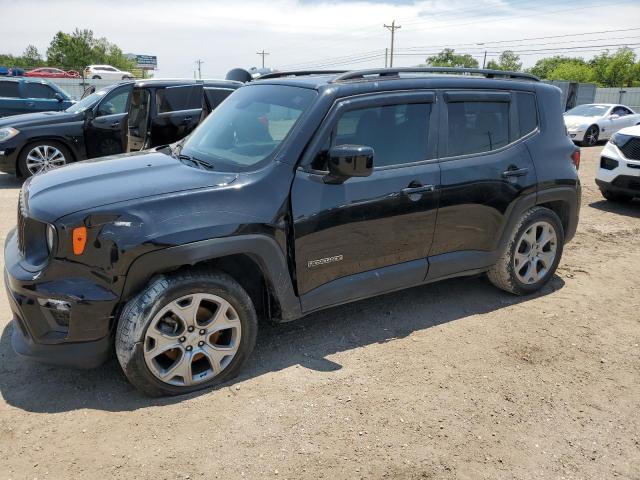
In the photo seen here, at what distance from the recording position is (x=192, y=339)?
3.04 m

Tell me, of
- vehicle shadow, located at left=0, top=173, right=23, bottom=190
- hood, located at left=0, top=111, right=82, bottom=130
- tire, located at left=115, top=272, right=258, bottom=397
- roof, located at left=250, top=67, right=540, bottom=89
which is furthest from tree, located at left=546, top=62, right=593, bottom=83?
tire, located at left=115, top=272, right=258, bottom=397

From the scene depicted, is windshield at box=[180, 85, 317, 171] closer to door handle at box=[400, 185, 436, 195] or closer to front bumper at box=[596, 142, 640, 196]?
door handle at box=[400, 185, 436, 195]

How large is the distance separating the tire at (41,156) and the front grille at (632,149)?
9.10 m

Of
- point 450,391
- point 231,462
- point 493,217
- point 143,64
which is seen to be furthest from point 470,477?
point 143,64

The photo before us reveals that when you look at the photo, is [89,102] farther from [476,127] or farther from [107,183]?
[476,127]

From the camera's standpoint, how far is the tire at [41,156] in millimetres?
9008

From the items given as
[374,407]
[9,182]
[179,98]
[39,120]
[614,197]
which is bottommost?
[374,407]

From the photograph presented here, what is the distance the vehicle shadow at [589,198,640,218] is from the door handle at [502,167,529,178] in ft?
14.8

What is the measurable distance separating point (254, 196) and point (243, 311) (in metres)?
0.70

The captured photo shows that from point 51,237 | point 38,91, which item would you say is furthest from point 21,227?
point 38,91

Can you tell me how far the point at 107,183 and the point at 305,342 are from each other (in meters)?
1.72

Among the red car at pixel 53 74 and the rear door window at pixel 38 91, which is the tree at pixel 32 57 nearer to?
the red car at pixel 53 74

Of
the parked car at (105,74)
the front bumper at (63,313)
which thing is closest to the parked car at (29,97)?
the front bumper at (63,313)

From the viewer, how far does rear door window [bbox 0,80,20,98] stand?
12844mm
